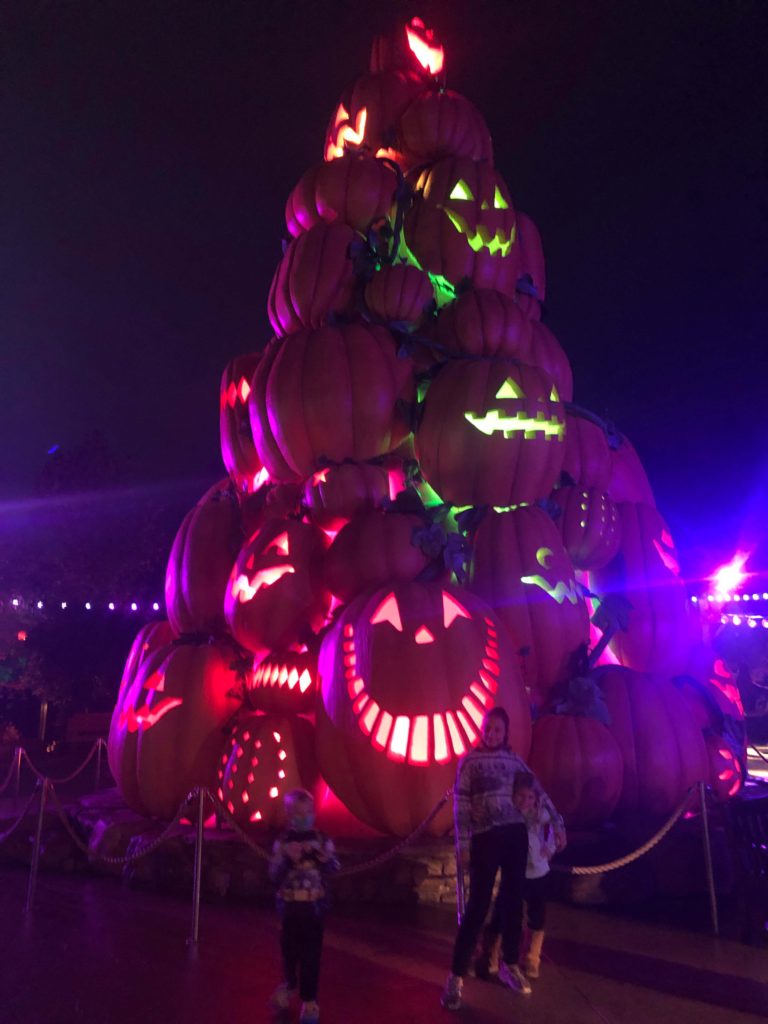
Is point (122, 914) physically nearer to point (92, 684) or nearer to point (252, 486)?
point (252, 486)

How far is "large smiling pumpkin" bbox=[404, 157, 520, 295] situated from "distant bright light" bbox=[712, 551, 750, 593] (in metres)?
12.5

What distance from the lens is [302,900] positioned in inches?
135

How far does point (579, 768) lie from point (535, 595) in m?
1.48

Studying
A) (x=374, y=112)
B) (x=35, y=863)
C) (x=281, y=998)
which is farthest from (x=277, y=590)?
(x=374, y=112)

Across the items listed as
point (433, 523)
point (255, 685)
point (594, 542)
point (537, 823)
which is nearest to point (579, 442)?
point (594, 542)

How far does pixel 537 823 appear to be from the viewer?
3994 millimetres

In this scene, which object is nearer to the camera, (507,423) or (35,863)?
(35,863)

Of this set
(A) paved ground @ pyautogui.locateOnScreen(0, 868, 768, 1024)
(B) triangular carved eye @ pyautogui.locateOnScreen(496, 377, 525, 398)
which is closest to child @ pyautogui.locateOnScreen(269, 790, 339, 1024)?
(A) paved ground @ pyautogui.locateOnScreen(0, 868, 768, 1024)

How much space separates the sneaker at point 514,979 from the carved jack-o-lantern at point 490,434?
4.04 meters

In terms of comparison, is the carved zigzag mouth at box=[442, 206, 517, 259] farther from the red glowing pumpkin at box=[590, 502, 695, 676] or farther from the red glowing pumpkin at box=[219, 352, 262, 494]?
the red glowing pumpkin at box=[590, 502, 695, 676]

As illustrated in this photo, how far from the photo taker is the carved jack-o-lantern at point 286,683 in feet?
21.0

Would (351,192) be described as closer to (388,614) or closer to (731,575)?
(388,614)

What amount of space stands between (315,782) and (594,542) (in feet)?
11.6

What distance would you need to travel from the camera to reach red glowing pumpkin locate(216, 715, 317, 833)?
6.06 metres
